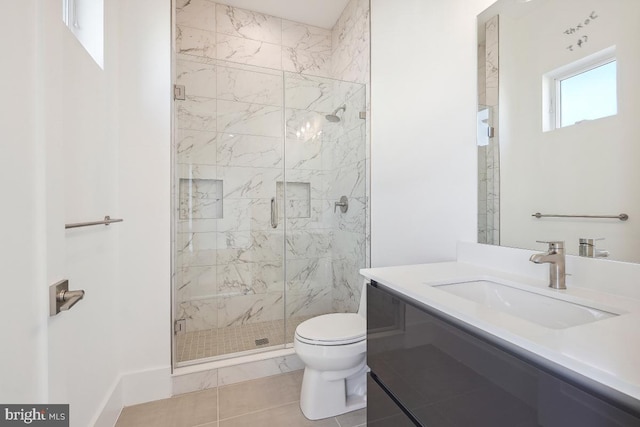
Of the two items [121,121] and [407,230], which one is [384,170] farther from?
[121,121]

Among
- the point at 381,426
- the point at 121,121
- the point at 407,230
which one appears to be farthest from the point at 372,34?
the point at 381,426

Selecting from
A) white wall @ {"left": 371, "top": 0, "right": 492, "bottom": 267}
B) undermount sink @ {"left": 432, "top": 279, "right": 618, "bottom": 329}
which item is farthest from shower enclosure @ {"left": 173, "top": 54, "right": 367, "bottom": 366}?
undermount sink @ {"left": 432, "top": 279, "right": 618, "bottom": 329}

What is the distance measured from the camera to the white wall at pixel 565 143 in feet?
3.00

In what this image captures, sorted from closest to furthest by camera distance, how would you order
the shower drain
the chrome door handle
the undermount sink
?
the undermount sink → the shower drain → the chrome door handle

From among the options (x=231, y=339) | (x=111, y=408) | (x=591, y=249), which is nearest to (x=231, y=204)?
(x=231, y=339)

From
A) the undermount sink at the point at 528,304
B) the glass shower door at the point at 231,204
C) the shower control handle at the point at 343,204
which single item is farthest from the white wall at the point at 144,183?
the undermount sink at the point at 528,304

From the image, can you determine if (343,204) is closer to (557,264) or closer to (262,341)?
(262,341)

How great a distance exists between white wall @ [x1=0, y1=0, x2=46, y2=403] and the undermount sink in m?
1.28

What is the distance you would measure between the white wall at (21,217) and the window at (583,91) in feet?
5.70

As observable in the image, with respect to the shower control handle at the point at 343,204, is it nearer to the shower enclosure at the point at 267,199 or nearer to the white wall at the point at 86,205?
the shower enclosure at the point at 267,199

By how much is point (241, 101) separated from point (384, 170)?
4.78ft

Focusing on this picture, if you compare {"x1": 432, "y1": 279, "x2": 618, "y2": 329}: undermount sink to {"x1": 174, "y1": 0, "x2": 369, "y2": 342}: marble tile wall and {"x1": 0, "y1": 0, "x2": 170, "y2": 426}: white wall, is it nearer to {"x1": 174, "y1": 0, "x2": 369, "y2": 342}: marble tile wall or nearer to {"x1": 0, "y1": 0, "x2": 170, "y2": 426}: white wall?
{"x1": 174, "y1": 0, "x2": 369, "y2": 342}: marble tile wall

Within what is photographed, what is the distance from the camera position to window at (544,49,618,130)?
0.96 meters

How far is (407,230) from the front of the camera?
188 centimetres
